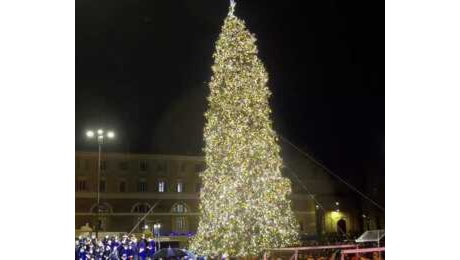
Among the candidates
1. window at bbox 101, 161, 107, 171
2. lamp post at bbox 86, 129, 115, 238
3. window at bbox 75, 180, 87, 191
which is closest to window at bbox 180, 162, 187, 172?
window at bbox 101, 161, 107, 171

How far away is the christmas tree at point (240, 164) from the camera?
5.71 meters

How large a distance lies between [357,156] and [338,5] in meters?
1.69

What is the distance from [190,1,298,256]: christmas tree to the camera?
571 centimetres

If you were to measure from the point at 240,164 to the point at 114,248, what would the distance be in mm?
1565

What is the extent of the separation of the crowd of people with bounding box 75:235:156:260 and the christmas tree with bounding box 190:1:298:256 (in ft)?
2.17

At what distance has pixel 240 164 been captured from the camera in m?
5.93

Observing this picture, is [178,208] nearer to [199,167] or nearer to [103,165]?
[199,167]

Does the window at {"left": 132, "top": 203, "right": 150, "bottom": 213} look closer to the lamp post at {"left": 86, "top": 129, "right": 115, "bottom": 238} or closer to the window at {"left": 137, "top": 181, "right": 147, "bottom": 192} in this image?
the window at {"left": 137, "top": 181, "right": 147, "bottom": 192}

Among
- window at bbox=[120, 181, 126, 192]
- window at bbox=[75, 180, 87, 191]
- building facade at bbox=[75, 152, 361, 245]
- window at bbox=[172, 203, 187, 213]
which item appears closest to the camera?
window at bbox=[75, 180, 87, 191]

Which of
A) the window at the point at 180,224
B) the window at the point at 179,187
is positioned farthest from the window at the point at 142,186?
the window at the point at 180,224

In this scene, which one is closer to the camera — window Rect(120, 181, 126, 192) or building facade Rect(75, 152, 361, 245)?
building facade Rect(75, 152, 361, 245)

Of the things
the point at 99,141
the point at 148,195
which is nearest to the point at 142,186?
the point at 148,195

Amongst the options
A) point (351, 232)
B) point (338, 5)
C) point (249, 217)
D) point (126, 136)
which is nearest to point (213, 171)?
point (249, 217)
